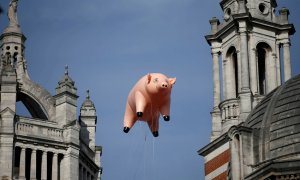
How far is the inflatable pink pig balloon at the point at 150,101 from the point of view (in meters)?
43.9

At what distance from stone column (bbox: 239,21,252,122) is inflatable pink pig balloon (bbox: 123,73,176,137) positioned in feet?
66.6

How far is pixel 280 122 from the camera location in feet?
161

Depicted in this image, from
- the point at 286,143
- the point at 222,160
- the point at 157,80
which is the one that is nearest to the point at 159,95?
the point at 157,80

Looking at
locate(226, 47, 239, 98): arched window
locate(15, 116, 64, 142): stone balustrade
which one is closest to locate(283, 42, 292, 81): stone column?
locate(226, 47, 239, 98): arched window

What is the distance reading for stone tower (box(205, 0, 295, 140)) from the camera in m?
68.4

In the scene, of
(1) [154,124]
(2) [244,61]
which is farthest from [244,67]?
(1) [154,124]

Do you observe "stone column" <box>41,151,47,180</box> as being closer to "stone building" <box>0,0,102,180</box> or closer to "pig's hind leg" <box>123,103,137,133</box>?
"stone building" <box>0,0,102,180</box>

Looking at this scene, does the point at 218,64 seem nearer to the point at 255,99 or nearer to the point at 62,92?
the point at 255,99

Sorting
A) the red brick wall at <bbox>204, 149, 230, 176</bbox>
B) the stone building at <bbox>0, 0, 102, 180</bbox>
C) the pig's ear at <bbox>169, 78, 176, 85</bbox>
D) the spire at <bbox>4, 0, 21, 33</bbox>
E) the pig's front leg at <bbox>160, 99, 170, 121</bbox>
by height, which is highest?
the spire at <bbox>4, 0, 21, 33</bbox>

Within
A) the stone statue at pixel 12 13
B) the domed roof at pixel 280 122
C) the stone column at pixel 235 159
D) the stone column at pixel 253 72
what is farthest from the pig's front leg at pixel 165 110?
the stone statue at pixel 12 13

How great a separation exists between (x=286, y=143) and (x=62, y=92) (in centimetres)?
2696

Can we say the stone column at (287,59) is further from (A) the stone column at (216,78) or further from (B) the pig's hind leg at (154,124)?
(B) the pig's hind leg at (154,124)

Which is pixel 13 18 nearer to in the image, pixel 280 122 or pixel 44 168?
pixel 44 168

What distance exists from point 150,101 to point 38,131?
26.5 m
